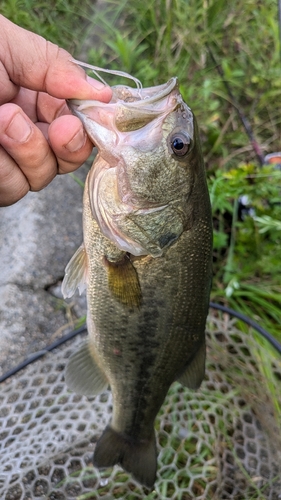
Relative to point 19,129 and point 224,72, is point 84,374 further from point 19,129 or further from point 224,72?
point 224,72

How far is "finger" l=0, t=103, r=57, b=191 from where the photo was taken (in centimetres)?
163

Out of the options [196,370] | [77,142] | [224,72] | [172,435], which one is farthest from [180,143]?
[224,72]

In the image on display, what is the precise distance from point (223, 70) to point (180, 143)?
2.87 meters

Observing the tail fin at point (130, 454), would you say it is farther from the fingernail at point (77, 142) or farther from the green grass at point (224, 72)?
the fingernail at point (77, 142)

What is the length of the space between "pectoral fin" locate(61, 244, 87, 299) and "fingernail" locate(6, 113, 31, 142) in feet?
1.76

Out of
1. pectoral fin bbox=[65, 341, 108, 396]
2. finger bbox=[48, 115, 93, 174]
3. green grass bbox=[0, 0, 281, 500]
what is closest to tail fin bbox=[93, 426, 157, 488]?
pectoral fin bbox=[65, 341, 108, 396]

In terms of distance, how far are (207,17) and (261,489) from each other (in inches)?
155

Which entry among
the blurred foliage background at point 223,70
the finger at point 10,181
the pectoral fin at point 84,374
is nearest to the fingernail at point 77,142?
the finger at point 10,181

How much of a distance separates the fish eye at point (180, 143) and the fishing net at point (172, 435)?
155cm

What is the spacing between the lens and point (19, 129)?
1652mm

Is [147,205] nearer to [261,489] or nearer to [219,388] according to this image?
[219,388]

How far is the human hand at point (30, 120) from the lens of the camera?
1633 mm

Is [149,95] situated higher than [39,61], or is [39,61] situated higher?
[149,95]

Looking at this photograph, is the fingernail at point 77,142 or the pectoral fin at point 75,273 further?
the pectoral fin at point 75,273
